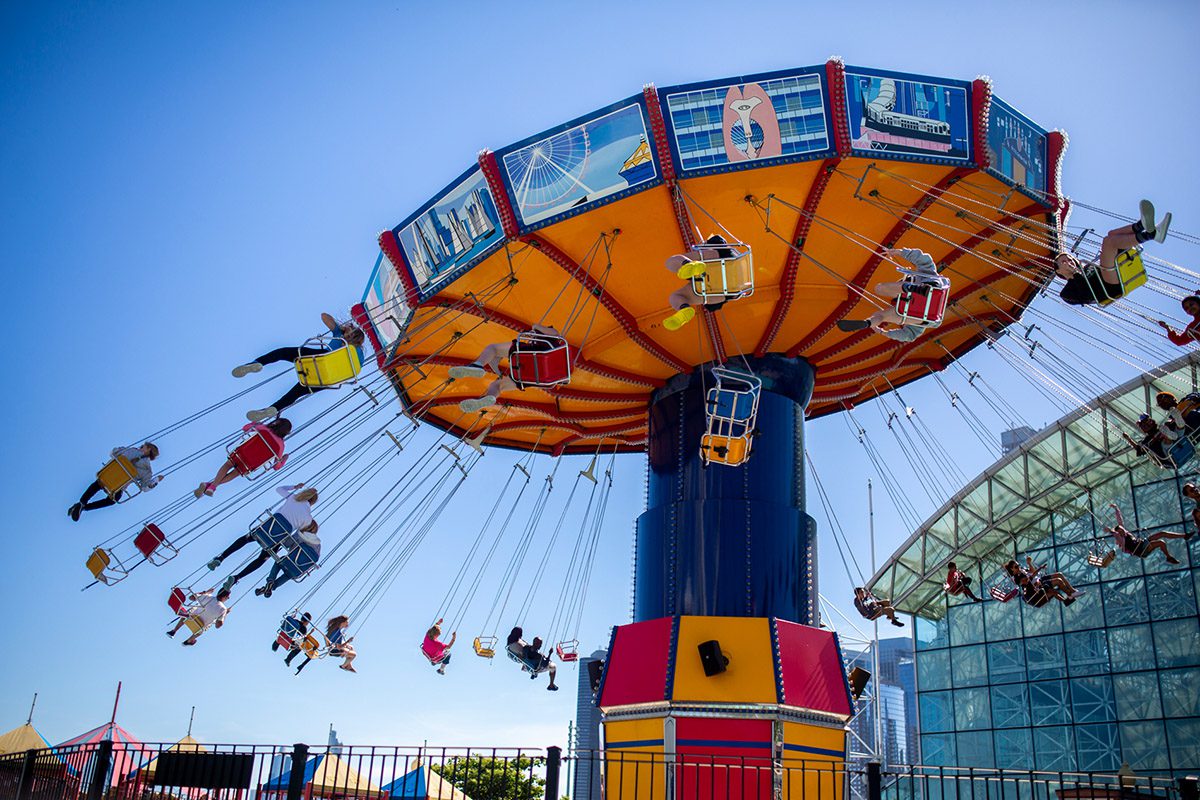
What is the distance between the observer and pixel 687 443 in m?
14.0

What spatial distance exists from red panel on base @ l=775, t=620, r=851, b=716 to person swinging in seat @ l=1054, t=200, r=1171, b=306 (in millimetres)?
5337

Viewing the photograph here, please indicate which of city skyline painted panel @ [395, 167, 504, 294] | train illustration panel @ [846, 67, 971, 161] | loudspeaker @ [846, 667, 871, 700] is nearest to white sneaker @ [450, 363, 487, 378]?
city skyline painted panel @ [395, 167, 504, 294]

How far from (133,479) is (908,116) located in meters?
10.5

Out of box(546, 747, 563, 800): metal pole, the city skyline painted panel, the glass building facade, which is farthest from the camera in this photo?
the glass building facade

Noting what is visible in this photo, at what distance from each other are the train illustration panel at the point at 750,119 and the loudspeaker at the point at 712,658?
569 centimetres

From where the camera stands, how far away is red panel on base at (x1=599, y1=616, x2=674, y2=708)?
11.9m

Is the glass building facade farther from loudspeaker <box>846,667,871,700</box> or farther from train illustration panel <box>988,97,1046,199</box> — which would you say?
loudspeaker <box>846,667,871,700</box>

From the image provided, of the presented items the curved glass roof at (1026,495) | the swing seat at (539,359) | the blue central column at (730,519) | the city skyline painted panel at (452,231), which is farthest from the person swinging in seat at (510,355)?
the curved glass roof at (1026,495)

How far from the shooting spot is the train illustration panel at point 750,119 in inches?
423

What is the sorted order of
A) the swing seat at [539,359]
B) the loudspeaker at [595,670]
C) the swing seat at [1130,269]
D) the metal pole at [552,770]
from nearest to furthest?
the metal pole at [552,770] → the swing seat at [1130,269] → the swing seat at [539,359] → the loudspeaker at [595,670]

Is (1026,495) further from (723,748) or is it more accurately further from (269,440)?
(269,440)

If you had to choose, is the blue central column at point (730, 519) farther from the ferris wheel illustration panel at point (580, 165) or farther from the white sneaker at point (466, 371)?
the ferris wheel illustration panel at point (580, 165)

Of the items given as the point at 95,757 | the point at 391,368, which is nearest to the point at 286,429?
the point at 391,368

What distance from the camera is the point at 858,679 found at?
13.2 meters
